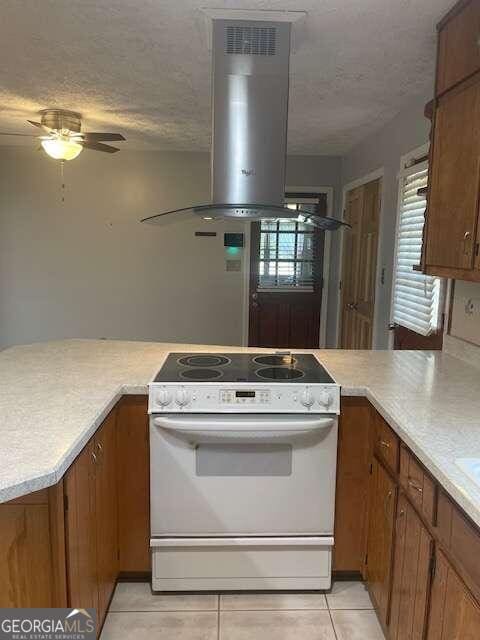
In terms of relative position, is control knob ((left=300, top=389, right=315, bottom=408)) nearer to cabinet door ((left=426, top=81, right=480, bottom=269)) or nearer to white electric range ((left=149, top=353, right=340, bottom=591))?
white electric range ((left=149, top=353, right=340, bottom=591))

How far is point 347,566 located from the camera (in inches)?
83.3

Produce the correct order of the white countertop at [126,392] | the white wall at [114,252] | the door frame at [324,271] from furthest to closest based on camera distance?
the door frame at [324,271], the white wall at [114,252], the white countertop at [126,392]

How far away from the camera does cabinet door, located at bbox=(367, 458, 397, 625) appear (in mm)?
1727

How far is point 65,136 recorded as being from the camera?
3514mm

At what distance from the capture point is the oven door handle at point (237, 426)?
1.90 m

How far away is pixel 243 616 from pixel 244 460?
64cm

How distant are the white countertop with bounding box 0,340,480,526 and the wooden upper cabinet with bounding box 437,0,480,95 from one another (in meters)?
1.24

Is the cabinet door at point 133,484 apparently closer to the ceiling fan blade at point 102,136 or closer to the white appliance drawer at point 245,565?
the white appliance drawer at point 245,565

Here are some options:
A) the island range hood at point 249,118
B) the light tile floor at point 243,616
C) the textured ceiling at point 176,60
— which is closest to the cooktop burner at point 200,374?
the island range hood at point 249,118

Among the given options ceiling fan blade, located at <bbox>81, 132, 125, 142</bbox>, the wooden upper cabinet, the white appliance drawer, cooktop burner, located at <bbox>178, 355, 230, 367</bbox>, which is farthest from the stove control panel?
ceiling fan blade, located at <bbox>81, 132, 125, 142</bbox>

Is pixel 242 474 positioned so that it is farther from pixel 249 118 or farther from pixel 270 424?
pixel 249 118

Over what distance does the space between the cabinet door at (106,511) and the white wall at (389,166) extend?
7.71 ft

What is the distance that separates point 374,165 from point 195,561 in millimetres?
3295

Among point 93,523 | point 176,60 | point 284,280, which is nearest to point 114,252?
point 284,280
